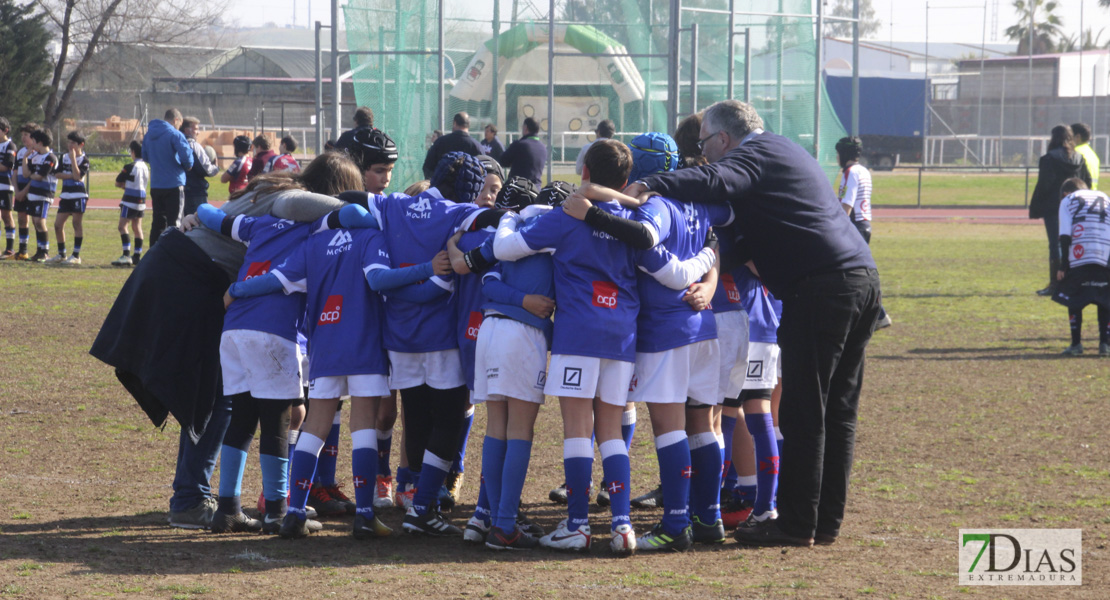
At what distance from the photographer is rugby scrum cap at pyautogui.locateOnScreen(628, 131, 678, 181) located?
A: 5.39m

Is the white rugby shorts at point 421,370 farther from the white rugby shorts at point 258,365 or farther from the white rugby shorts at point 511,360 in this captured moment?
the white rugby shorts at point 258,365

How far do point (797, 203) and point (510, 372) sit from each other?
1.53m

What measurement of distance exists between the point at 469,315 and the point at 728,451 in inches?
60.4

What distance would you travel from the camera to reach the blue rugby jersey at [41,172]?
1627 cm

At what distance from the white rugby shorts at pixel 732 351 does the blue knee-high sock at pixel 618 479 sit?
534 mm

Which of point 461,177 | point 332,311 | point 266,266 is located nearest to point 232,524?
point 332,311

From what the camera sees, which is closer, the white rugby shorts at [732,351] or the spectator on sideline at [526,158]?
the white rugby shorts at [732,351]

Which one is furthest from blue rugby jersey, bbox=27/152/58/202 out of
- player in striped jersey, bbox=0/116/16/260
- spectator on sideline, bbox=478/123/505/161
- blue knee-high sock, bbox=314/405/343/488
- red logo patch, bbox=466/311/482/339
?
red logo patch, bbox=466/311/482/339

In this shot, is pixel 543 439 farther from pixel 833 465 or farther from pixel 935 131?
pixel 935 131

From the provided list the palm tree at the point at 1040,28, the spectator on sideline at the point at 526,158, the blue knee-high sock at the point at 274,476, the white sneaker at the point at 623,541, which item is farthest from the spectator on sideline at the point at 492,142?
the palm tree at the point at 1040,28

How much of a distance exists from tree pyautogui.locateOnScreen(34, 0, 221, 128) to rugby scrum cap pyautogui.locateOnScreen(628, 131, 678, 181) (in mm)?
42749

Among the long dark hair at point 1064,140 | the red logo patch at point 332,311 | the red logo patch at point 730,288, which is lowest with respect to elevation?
the red logo patch at point 332,311

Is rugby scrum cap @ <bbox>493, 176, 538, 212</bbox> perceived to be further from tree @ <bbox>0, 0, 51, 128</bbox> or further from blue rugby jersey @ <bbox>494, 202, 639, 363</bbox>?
tree @ <bbox>0, 0, 51, 128</bbox>

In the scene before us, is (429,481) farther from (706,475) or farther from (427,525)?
(706,475)
